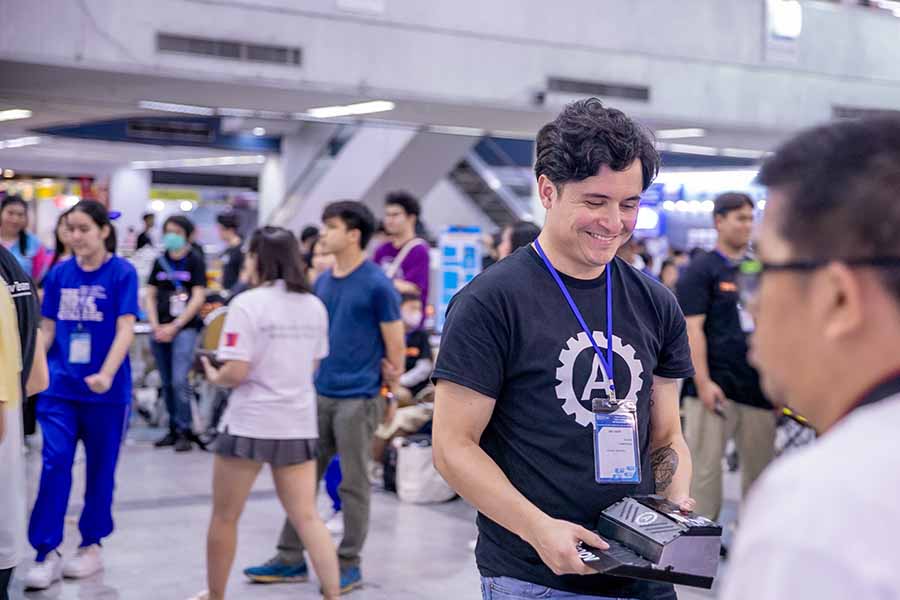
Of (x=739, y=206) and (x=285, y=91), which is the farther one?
(x=285, y=91)

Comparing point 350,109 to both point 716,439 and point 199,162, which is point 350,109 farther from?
point 199,162

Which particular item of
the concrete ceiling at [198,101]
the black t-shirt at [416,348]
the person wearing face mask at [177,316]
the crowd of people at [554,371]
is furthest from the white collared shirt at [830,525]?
the concrete ceiling at [198,101]

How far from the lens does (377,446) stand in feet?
24.1

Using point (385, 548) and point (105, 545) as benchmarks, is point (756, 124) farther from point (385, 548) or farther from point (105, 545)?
point (105, 545)

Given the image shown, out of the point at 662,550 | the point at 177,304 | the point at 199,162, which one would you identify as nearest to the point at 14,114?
the point at 177,304

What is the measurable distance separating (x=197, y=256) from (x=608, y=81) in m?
4.40

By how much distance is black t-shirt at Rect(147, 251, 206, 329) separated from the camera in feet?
27.5

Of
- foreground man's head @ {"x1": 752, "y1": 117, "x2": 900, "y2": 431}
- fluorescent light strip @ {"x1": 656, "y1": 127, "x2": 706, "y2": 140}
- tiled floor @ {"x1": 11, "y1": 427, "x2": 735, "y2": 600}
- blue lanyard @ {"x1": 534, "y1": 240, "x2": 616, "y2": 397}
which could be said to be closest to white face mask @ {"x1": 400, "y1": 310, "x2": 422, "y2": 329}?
tiled floor @ {"x1": 11, "y1": 427, "x2": 735, "y2": 600}

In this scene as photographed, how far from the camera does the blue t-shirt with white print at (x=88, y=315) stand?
499 cm

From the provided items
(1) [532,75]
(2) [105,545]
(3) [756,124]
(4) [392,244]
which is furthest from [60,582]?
(3) [756,124]

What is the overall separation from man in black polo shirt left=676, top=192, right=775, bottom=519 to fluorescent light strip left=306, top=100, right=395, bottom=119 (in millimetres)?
5087

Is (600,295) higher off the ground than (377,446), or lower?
higher

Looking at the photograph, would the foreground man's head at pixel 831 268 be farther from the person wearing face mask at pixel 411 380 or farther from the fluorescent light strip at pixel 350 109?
the fluorescent light strip at pixel 350 109

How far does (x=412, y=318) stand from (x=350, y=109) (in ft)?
12.0
